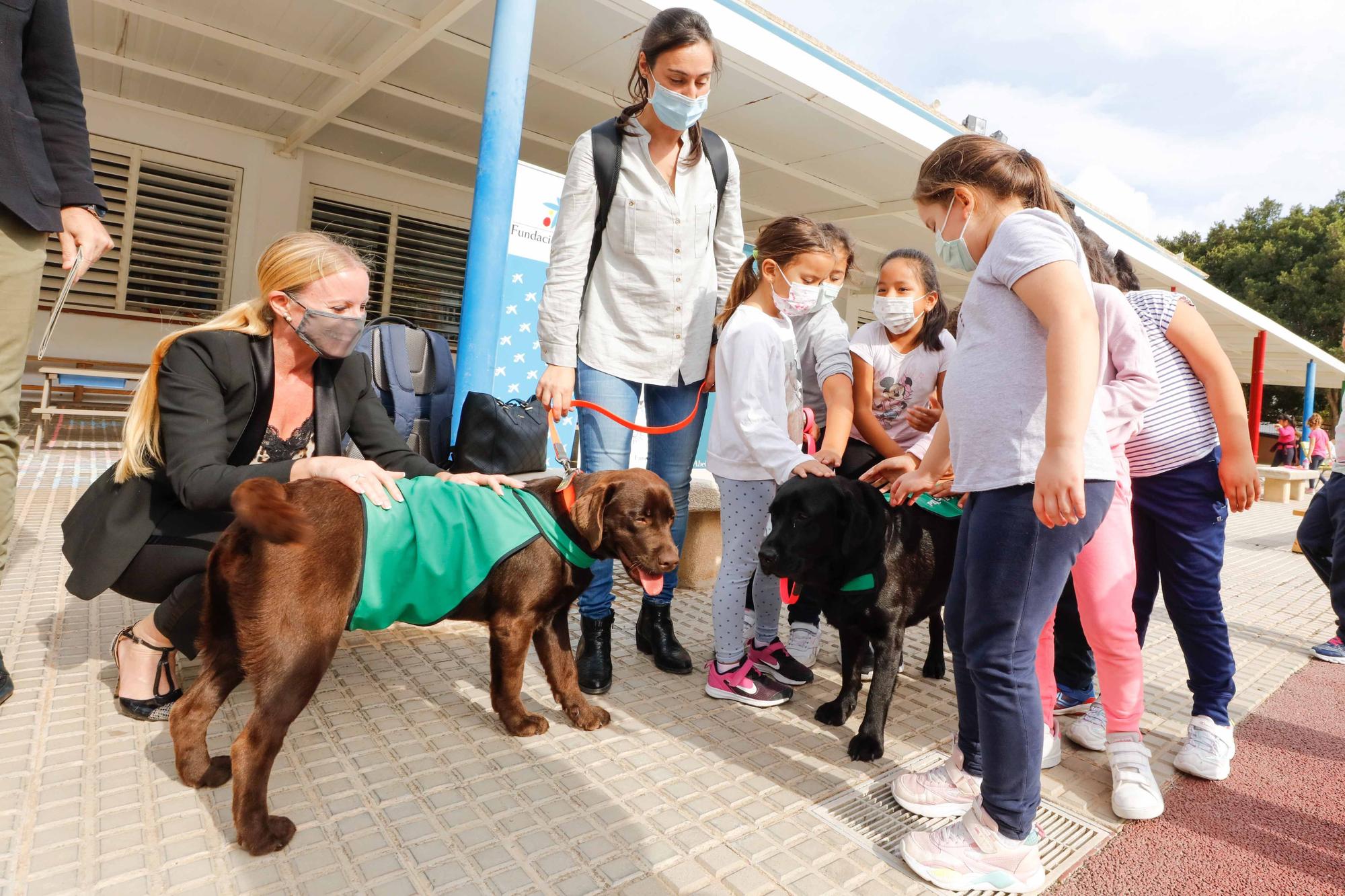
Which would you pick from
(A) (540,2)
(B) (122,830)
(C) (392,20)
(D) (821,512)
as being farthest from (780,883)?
(C) (392,20)

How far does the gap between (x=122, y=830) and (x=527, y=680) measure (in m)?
1.46

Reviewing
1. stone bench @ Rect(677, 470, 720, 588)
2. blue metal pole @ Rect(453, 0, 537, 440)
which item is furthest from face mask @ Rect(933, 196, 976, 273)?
blue metal pole @ Rect(453, 0, 537, 440)

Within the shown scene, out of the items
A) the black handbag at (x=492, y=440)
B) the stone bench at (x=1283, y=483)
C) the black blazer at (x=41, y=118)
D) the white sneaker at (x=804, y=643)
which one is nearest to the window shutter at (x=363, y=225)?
the black handbag at (x=492, y=440)

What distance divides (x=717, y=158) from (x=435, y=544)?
2.21 metres

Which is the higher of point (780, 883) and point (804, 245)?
point (804, 245)

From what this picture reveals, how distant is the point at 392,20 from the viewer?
6.96 m

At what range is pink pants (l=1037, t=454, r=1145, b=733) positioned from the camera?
97.8 inches

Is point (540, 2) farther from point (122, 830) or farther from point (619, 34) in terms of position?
point (122, 830)

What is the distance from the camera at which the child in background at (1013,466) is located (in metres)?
1.72

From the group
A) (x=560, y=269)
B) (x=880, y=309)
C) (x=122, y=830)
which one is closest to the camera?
(x=122, y=830)

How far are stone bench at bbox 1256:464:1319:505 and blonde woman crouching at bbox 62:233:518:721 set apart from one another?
18.0 meters

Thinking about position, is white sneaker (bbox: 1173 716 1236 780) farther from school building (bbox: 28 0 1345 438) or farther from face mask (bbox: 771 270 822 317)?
school building (bbox: 28 0 1345 438)

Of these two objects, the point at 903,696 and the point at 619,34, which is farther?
the point at 619,34

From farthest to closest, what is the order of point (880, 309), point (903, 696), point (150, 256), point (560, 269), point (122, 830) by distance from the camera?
point (150, 256) → point (880, 309) → point (903, 696) → point (560, 269) → point (122, 830)
